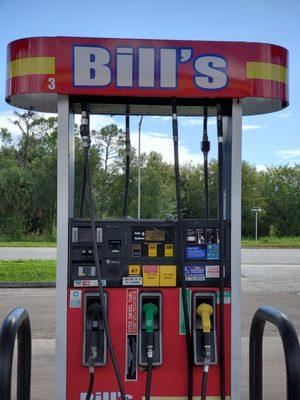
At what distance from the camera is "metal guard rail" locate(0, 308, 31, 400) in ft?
9.01

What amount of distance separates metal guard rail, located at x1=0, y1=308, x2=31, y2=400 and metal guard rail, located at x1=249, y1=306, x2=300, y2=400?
4.51 ft

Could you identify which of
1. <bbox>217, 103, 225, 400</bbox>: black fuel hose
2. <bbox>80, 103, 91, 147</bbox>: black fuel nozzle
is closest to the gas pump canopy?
<bbox>80, 103, 91, 147</bbox>: black fuel nozzle

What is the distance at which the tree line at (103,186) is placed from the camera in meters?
4.63

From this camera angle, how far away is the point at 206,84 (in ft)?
11.0

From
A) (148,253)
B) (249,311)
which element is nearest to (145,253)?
(148,253)

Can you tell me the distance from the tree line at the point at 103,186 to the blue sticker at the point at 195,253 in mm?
632

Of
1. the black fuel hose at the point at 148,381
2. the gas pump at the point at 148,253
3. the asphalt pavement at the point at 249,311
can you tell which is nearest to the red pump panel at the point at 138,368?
the gas pump at the point at 148,253

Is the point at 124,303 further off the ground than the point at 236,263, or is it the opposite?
the point at 236,263

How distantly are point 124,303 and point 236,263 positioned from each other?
0.72 meters

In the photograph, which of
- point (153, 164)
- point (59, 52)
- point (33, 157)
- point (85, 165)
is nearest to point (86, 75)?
point (59, 52)

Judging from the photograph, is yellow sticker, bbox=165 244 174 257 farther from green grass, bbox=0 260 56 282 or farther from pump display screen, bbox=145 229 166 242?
green grass, bbox=0 260 56 282

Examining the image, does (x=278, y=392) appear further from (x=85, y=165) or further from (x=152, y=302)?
(x=85, y=165)

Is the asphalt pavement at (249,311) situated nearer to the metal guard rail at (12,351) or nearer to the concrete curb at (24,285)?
the concrete curb at (24,285)

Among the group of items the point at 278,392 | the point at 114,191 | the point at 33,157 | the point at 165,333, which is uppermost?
the point at 33,157
